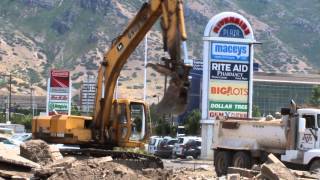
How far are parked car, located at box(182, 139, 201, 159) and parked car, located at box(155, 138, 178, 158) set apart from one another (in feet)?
5.25

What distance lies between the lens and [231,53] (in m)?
43.3

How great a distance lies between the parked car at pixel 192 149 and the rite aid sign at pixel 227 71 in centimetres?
720

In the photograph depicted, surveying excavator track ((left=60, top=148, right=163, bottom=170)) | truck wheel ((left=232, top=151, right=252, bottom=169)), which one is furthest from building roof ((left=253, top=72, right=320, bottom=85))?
excavator track ((left=60, top=148, right=163, bottom=170))

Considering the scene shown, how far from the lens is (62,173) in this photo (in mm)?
16078

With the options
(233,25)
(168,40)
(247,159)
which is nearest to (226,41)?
(233,25)

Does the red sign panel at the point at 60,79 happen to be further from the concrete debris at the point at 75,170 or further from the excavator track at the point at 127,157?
the concrete debris at the point at 75,170

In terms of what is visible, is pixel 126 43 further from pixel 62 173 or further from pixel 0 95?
pixel 0 95

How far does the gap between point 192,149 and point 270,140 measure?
2176 centimetres

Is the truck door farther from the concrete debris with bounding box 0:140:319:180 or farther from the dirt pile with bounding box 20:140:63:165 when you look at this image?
the dirt pile with bounding box 20:140:63:165

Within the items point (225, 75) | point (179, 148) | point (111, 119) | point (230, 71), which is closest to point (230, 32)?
point (230, 71)

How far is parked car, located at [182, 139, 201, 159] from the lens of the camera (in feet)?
162

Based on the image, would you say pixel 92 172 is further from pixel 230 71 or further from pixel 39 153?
pixel 230 71

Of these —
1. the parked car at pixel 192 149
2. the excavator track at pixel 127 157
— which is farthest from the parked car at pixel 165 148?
the excavator track at pixel 127 157

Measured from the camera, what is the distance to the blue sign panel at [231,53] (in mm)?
43312
